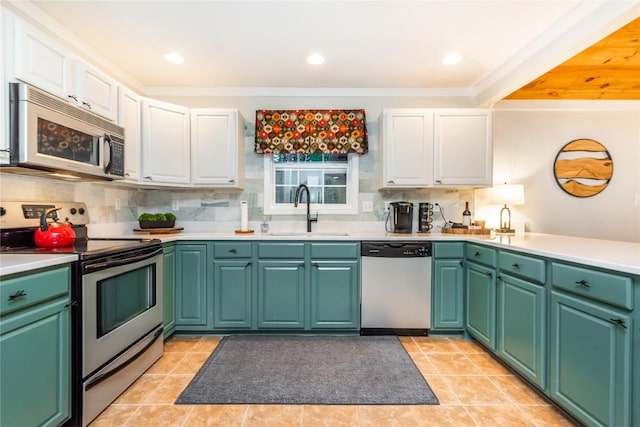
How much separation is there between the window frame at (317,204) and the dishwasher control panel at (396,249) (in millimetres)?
720

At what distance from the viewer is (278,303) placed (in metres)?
2.77

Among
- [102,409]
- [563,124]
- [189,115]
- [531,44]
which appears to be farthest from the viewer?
[563,124]

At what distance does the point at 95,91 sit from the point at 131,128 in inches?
18.4

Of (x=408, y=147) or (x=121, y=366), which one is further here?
(x=408, y=147)

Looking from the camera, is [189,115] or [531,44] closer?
[531,44]

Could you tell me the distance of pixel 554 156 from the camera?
3.44 m

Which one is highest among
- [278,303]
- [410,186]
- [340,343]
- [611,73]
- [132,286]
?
[611,73]

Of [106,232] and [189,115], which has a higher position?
[189,115]

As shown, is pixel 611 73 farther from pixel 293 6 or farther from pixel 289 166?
pixel 289 166

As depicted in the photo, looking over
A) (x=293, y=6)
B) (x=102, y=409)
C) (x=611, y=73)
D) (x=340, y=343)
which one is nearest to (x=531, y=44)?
(x=611, y=73)

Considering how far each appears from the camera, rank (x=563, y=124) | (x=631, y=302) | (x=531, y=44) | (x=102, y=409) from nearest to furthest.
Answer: (x=631, y=302)
(x=102, y=409)
(x=531, y=44)
(x=563, y=124)

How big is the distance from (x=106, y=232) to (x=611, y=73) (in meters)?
4.72

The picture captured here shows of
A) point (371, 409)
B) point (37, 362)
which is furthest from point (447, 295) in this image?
point (37, 362)

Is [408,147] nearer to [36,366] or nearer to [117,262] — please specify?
[117,262]
